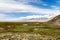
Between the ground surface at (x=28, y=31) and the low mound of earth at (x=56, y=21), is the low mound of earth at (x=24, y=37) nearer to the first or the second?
the ground surface at (x=28, y=31)

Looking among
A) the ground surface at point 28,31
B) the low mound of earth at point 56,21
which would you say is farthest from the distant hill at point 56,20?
the ground surface at point 28,31

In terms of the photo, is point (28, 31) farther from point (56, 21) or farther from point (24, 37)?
point (56, 21)

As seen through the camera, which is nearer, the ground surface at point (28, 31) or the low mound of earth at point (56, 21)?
the ground surface at point (28, 31)

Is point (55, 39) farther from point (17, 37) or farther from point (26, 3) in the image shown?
point (26, 3)

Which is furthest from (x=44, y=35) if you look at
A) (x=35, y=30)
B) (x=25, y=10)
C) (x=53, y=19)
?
(x=25, y=10)

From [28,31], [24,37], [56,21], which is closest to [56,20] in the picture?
[56,21]

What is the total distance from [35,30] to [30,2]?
5.05 feet

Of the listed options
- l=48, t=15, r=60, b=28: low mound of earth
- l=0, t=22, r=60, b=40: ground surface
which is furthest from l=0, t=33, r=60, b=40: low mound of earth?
l=48, t=15, r=60, b=28: low mound of earth

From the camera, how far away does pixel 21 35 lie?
6645 millimetres

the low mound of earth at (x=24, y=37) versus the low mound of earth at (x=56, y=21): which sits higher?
the low mound of earth at (x=56, y=21)

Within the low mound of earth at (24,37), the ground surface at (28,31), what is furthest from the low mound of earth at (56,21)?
the low mound of earth at (24,37)

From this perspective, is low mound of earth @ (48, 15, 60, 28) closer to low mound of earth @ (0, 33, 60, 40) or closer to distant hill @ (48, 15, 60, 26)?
distant hill @ (48, 15, 60, 26)

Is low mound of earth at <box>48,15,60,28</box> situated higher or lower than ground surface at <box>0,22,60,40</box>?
higher

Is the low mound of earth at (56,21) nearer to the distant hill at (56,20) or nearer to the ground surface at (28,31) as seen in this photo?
the distant hill at (56,20)
